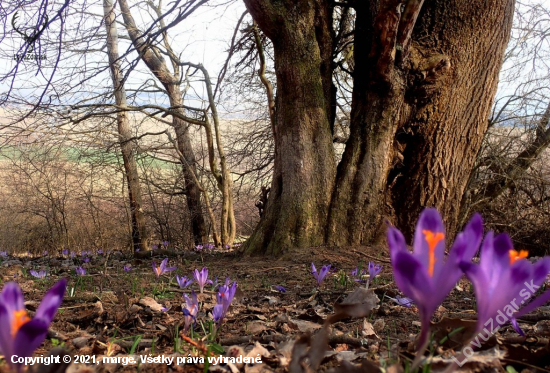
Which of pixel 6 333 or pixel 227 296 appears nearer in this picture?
pixel 6 333

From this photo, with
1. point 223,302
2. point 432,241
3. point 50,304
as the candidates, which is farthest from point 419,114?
point 50,304

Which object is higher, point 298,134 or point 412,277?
point 298,134

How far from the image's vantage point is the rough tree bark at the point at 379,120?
4.89m

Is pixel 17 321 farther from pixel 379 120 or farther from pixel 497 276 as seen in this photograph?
pixel 379 120

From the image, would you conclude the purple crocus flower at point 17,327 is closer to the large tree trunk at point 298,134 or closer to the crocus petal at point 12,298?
the crocus petal at point 12,298

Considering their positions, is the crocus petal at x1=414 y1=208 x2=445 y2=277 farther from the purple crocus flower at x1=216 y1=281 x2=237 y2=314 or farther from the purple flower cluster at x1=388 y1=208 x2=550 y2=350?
the purple crocus flower at x1=216 y1=281 x2=237 y2=314

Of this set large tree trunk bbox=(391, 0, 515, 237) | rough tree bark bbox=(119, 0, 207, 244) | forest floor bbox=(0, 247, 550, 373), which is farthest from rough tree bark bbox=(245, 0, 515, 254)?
rough tree bark bbox=(119, 0, 207, 244)

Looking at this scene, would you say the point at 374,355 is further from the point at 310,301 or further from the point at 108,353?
the point at 310,301

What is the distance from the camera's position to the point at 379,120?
4.97 m

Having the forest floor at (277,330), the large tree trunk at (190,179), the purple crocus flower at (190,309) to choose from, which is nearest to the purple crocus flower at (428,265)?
the forest floor at (277,330)

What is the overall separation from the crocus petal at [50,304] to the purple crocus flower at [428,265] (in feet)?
1.68

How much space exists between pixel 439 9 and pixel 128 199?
8.20 metres

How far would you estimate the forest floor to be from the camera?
1.02 m

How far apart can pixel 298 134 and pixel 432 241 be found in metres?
4.40
